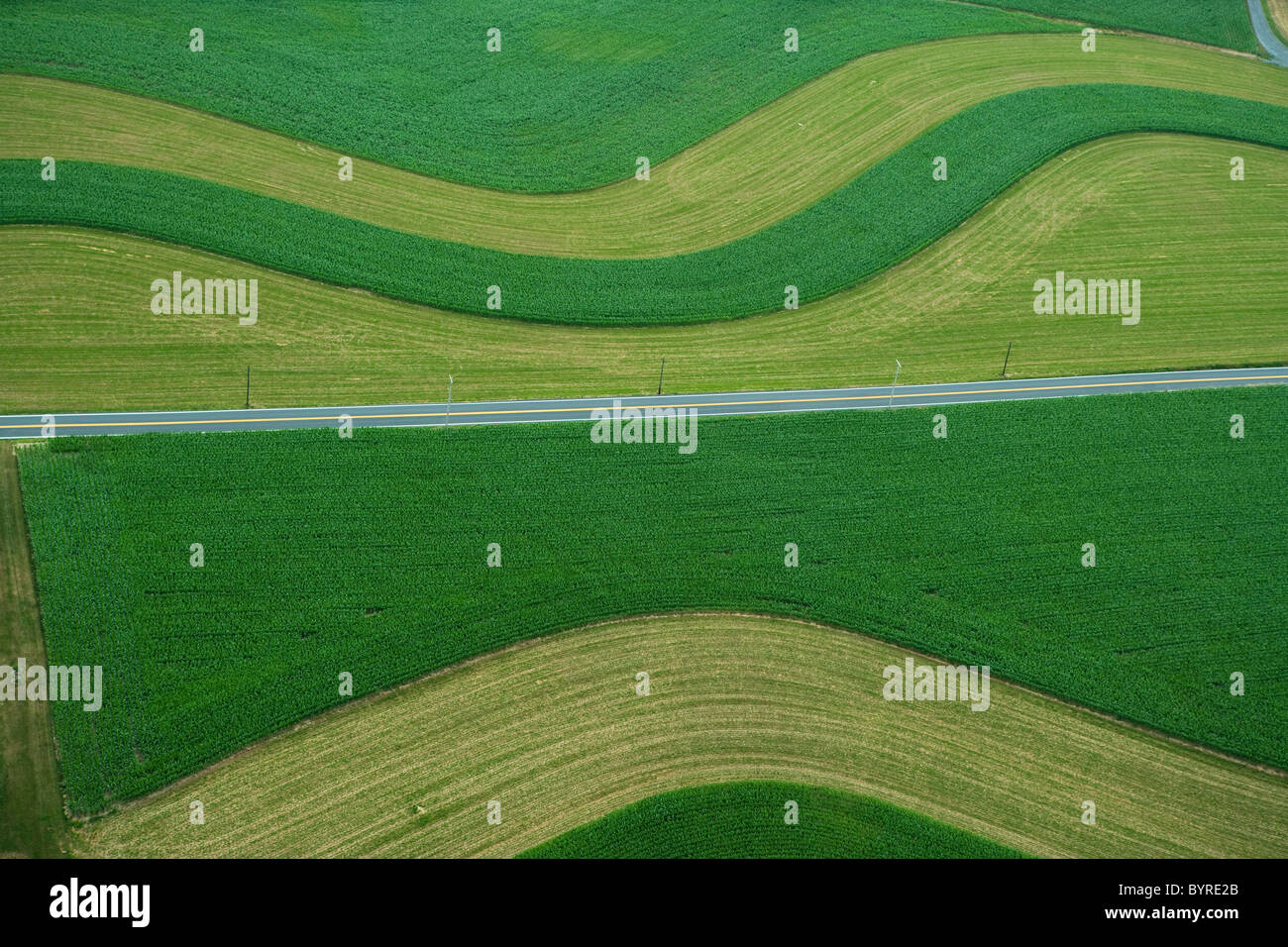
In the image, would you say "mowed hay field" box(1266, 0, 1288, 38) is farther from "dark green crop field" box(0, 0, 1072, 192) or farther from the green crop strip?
the green crop strip

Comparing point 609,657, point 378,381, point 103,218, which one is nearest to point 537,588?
point 609,657

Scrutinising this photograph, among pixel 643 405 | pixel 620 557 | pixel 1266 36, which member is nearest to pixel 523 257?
pixel 643 405

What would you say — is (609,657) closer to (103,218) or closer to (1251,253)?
(103,218)

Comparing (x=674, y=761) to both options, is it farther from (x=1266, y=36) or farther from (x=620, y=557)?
(x=1266, y=36)

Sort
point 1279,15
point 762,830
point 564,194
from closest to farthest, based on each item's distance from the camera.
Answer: point 762,830 < point 564,194 < point 1279,15

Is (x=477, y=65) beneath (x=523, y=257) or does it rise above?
above

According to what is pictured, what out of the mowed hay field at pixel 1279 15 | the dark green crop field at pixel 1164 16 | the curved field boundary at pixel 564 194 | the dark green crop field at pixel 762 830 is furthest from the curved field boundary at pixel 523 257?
Answer: the mowed hay field at pixel 1279 15

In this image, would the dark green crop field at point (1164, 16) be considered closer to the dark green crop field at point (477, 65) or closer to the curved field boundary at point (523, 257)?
the dark green crop field at point (477, 65)
